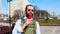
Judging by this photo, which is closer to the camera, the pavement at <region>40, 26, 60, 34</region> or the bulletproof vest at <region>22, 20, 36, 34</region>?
the bulletproof vest at <region>22, 20, 36, 34</region>

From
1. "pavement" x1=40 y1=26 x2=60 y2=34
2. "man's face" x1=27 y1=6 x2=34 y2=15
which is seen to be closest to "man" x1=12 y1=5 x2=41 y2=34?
"man's face" x1=27 y1=6 x2=34 y2=15

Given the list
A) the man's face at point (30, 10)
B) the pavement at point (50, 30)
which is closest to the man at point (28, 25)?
the man's face at point (30, 10)

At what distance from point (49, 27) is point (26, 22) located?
9.29m

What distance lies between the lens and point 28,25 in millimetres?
1397

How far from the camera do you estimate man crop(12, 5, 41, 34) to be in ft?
4.51

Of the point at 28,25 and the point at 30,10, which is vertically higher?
the point at 30,10

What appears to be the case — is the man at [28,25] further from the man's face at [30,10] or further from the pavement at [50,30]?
the pavement at [50,30]

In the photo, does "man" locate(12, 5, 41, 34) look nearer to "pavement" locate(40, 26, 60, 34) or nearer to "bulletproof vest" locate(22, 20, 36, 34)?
"bulletproof vest" locate(22, 20, 36, 34)

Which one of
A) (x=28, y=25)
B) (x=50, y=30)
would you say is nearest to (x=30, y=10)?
(x=28, y=25)

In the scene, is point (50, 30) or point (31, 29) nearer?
point (31, 29)

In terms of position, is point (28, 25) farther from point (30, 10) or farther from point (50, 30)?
point (50, 30)

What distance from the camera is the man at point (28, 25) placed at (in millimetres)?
1376

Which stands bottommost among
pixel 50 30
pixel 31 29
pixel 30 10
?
pixel 50 30

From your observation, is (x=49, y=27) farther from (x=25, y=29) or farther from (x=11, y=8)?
(x=25, y=29)
